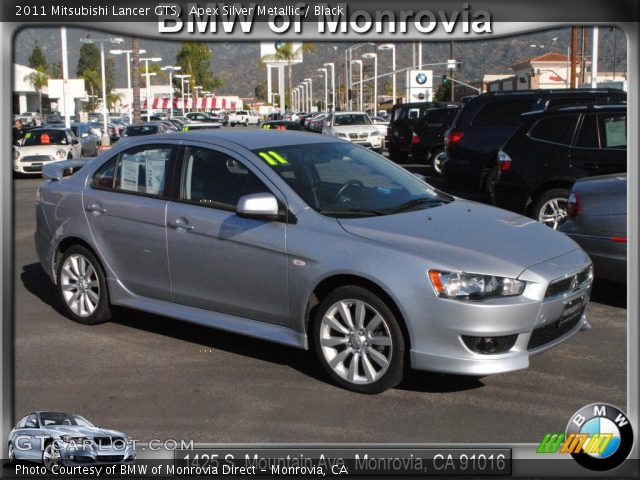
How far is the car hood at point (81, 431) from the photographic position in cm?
449

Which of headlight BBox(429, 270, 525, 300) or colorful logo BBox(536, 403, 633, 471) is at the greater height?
headlight BBox(429, 270, 525, 300)

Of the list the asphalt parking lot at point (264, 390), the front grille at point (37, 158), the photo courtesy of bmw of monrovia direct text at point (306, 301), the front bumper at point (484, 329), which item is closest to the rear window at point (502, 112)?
the photo courtesy of bmw of monrovia direct text at point (306, 301)

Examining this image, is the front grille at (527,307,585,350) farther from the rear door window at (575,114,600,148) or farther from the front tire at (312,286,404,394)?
the rear door window at (575,114,600,148)

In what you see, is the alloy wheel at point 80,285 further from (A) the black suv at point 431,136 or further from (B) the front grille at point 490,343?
(A) the black suv at point 431,136

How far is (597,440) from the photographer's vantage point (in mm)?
4254

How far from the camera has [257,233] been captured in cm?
573

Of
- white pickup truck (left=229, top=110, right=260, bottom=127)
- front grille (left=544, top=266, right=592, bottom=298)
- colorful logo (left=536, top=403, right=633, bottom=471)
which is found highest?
white pickup truck (left=229, top=110, right=260, bottom=127)

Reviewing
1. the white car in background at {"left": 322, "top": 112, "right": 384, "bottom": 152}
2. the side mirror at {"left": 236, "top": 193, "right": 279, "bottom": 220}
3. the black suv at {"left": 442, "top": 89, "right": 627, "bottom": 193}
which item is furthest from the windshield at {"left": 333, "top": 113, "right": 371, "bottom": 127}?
the side mirror at {"left": 236, "top": 193, "right": 279, "bottom": 220}

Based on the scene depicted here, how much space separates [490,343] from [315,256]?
49.9 inches

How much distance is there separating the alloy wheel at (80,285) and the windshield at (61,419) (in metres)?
2.15

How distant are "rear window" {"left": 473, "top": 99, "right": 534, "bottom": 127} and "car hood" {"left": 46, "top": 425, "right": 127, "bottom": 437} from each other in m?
12.1

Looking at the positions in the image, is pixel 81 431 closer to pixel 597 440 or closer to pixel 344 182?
pixel 344 182

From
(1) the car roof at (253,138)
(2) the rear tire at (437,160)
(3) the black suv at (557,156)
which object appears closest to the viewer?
(1) the car roof at (253,138)

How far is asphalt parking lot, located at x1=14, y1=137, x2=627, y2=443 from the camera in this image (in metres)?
4.80
